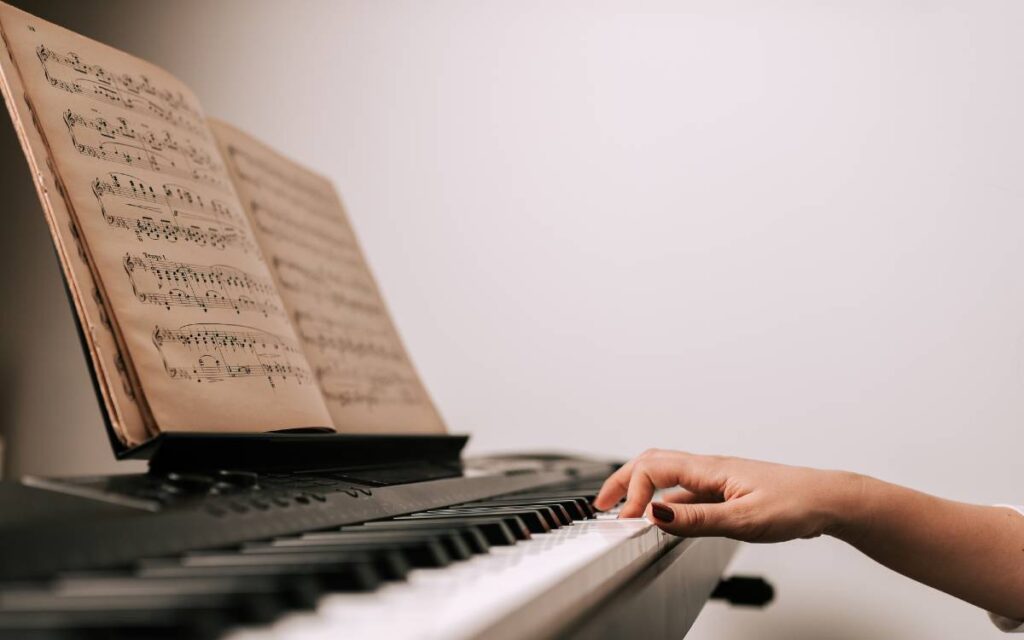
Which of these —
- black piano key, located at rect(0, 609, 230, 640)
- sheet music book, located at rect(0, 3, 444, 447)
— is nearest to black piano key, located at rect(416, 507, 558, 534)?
sheet music book, located at rect(0, 3, 444, 447)

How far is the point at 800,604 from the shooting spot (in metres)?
1.79

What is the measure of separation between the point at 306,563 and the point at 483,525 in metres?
0.19

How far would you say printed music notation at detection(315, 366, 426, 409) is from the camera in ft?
3.47

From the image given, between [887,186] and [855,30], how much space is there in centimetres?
36

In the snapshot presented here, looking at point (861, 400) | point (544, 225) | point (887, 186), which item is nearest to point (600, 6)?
point (544, 225)

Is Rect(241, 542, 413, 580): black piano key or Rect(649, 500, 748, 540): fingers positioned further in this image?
Rect(649, 500, 748, 540): fingers

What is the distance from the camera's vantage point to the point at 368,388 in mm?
1139

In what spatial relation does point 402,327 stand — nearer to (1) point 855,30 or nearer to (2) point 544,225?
(2) point 544,225

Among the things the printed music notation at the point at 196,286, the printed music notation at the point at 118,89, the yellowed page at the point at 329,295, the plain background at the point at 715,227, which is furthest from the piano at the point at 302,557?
the plain background at the point at 715,227

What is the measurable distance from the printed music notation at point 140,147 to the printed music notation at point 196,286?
4.7 inches

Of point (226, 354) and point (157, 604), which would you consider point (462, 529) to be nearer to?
point (157, 604)

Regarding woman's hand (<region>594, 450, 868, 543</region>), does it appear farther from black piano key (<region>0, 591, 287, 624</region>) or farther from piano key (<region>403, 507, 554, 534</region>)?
black piano key (<region>0, 591, 287, 624</region>)

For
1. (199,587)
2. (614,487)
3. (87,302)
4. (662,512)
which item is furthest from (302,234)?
(199,587)

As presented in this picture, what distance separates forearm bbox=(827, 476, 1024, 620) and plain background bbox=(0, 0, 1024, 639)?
31.3 inches
